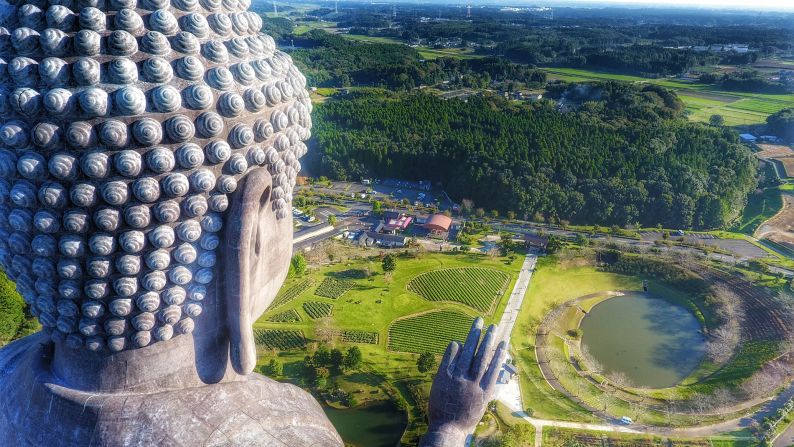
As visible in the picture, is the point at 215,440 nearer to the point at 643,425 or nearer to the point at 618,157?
the point at 643,425

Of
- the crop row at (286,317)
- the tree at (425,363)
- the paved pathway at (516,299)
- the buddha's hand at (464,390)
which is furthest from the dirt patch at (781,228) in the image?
the buddha's hand at (464,390)

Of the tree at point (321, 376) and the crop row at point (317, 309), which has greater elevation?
the crop row at point (317, 309)

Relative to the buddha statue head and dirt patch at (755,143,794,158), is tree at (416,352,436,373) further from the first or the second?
dirt patch at (755,143,794,158)

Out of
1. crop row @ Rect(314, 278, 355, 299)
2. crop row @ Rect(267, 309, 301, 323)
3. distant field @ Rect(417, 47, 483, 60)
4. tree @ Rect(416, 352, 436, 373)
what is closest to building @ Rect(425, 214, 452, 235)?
crop row @ Rect(314, 278, 355, 299)

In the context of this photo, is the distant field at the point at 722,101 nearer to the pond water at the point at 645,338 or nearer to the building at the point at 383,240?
the pond water at the point at 645,338

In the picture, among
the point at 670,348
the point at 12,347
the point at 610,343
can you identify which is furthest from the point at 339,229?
the point at 12,347

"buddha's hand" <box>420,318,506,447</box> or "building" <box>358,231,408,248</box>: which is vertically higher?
"buddha's hand" <box>420,318,506,447</box>

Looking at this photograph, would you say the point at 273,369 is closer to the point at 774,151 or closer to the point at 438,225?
the point at 438,225

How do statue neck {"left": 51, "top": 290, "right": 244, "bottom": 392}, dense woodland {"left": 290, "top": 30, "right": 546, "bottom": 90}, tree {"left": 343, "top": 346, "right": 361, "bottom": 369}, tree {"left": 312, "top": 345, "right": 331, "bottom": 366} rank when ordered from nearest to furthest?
1. statue neck {"left": 51, "top": 290, "right": 244, "bottom": 392}
2. tree {"left": 343, "top": 346, "right": 361, "bottom": 369}
3. tree {"left": 312, "top": 345, "right": 331, "bottom": 366}
4. dense woodland {"left": 290, "top": 30, "right": 546, "bottom": 90}
